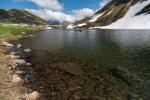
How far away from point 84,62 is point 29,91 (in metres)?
18.7

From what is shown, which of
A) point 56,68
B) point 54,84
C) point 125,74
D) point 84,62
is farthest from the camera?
point 84,62

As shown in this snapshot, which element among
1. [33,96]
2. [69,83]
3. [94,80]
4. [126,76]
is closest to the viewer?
[33,96]

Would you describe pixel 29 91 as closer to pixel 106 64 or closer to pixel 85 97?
pixel 85 97

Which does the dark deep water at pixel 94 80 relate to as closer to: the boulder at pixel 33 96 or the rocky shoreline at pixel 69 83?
the rocky shoreline at pixel 69 83

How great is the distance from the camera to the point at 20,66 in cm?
4234

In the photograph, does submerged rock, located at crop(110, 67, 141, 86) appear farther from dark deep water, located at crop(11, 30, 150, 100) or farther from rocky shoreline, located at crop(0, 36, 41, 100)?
rocky shoreline, located at crop(0, 36, 41, 100)

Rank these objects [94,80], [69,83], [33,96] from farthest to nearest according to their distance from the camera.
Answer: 1. [94,80]
2. [69,83]
3. [33,96]

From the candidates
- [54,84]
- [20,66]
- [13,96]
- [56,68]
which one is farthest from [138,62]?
[13,96]

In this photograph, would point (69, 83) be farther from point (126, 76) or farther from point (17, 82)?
point (126, 76)

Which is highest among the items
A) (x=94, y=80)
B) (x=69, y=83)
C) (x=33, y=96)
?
(x=33, y=96)

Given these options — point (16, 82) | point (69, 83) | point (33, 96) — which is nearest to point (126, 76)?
point (69, 83)

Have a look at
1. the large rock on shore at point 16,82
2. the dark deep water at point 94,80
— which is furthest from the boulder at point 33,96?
the large rock on shore at point 16,82

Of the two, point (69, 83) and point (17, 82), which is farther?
point (69, 83)

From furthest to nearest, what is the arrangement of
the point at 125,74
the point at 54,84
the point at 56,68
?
the point at 56,68, the point at 125,74, the point at 54,84
